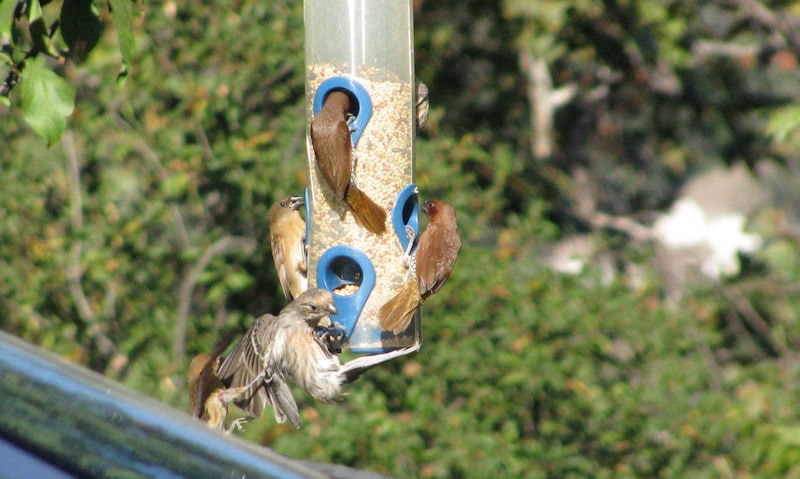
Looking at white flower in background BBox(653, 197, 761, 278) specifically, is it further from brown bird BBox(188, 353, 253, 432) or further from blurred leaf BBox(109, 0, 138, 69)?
blurred leaf BBox(109, 0, 138, 69)

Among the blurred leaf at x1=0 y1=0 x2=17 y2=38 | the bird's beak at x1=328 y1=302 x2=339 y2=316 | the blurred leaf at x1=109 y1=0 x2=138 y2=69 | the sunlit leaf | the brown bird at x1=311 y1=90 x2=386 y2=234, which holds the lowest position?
the bird's beak at x1=328 y1=302 x2=339 y2=316

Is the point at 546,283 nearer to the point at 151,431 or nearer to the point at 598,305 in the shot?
the point at 598,305

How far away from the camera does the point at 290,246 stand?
4.46 meters

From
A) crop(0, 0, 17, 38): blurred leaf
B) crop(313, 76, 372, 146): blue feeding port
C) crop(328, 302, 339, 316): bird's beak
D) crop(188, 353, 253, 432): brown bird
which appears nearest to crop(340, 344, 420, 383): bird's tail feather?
crop(328, 302, 339, 316): bird's beak

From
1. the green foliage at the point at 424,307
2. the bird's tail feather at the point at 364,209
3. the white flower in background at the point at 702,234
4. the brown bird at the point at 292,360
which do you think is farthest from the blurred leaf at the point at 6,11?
the white flower in background at the point at 702,234

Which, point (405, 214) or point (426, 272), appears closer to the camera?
point (426, 272)

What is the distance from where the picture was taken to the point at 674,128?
920cm

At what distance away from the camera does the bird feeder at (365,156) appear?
4.14 meters

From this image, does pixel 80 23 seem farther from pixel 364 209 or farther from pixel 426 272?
pixel 426 272

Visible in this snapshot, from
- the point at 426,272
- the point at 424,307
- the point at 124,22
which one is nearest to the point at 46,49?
the point at 124,22

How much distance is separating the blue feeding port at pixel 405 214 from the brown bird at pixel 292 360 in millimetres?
434

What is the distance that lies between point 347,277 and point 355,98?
0.60m

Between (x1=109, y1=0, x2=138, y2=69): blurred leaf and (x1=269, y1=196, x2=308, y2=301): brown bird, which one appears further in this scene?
(x1=269, y1=196, x2=308, y2=301): brown bird

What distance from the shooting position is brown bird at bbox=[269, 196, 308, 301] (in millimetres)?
4406
